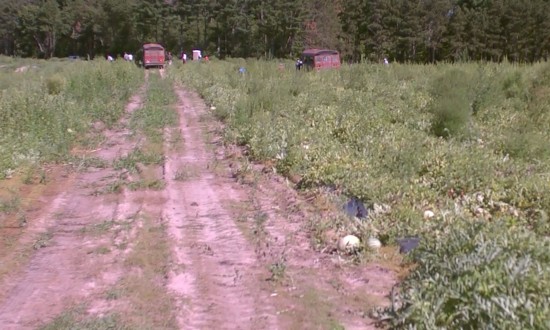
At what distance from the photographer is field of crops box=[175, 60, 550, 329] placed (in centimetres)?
365

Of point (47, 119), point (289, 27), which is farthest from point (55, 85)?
point (289, 27)

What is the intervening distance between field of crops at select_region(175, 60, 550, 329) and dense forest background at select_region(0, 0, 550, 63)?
21.9 m

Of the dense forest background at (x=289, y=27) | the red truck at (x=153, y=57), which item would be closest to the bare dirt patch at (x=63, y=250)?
the dense forest background at (x=289, y=27)

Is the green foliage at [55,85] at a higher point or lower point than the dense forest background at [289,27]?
lower

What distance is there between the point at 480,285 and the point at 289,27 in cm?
5645

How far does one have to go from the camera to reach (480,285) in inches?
140

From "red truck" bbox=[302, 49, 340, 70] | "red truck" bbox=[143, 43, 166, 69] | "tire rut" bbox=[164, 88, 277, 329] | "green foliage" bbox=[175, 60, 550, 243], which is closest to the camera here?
"tire rut" bbox=[164, 88, 277, 329]

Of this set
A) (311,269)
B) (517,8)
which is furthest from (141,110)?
(517,8)

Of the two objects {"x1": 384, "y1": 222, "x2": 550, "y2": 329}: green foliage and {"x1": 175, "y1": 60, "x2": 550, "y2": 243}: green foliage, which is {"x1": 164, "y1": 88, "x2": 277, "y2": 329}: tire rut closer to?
{"x1": 384, "y1": 222, "x2": 550, "y2": 329}: green foliage

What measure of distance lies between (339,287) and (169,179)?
4512 mm

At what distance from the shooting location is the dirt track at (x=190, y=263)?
4.37 metres

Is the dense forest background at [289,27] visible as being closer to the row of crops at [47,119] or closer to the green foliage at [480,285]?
the row of crops at [47,119]

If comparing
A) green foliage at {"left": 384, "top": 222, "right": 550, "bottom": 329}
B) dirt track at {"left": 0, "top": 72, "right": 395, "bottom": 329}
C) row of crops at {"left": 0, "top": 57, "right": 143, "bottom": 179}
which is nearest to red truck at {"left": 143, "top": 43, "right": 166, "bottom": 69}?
row of crops at {"left": 0, "top": 57, "right": 143, "bottom": 179}

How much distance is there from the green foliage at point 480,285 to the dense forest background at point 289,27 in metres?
32.3
